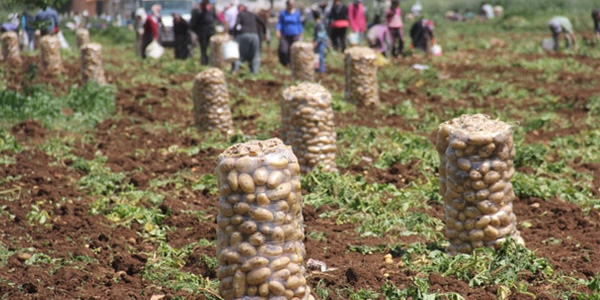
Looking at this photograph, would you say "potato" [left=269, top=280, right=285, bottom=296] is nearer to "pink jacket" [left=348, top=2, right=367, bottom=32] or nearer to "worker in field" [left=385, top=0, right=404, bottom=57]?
"pink jacket" [left=348, top=2, right=367, bottom=32]

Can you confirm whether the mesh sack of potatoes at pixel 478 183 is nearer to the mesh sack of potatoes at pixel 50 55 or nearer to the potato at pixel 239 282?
the potato at pixel 239 282

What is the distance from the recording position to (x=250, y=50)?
63.0 feet

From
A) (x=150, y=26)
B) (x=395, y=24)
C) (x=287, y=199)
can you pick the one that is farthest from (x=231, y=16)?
(x=287, y=199)

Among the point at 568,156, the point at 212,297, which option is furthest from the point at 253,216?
the point at 568,156

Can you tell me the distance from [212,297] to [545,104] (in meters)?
10.4

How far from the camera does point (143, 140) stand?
11.8 meters

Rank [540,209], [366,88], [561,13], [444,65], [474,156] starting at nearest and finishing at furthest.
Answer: [474,156] < [540,209] < [366,88] < [444,65] < [561,13]

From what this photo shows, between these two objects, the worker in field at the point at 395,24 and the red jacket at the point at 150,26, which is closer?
the red jacket at the point at 150,26

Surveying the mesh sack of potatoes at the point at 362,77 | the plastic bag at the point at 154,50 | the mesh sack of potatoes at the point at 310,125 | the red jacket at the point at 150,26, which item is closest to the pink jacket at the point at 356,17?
the red jacket at the point at 150,26

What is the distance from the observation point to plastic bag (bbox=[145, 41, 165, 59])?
23719 mm

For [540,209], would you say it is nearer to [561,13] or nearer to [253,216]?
[253,216]

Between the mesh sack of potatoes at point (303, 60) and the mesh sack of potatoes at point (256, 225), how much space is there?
12393mm

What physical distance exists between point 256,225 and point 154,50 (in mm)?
19707

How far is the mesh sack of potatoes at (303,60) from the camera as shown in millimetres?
17219
